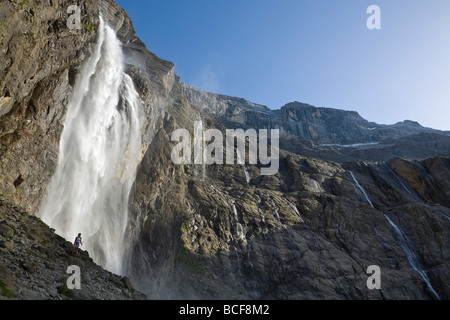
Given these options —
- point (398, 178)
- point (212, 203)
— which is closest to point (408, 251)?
point (398, 178)

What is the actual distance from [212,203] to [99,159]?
18.7 m

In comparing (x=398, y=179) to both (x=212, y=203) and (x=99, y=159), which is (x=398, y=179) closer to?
(x=212, y=203)

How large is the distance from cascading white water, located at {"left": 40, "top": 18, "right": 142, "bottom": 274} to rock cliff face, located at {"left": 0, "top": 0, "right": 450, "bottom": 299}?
70.9 inches

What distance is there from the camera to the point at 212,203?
153 feet

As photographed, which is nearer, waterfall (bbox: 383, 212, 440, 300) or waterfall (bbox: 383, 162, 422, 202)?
waterfall (bbox: 383, 212, 440, 300)

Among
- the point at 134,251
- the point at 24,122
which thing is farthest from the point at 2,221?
the point at 134,251

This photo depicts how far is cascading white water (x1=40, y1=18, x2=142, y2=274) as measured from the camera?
93.4ft

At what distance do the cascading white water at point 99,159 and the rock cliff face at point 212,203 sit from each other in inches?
70.9

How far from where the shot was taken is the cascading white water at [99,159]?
28.5 meters

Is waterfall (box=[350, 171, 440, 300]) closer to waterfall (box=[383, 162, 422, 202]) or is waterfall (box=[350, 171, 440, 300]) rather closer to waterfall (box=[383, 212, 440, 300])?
waterfall (box=[383, 212, 440, 300])

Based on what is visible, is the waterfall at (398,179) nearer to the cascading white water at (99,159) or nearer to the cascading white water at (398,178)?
the cascading white water at (398,178)
